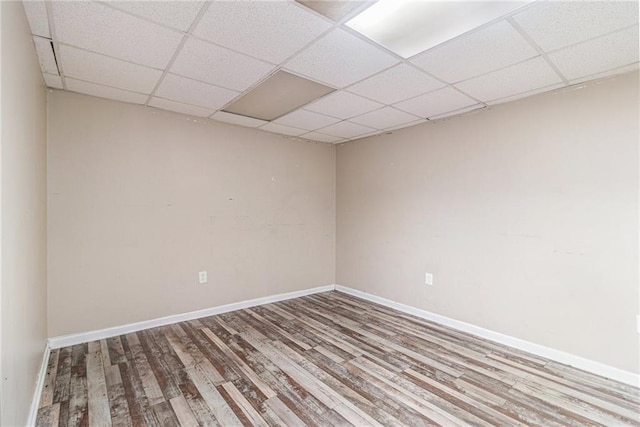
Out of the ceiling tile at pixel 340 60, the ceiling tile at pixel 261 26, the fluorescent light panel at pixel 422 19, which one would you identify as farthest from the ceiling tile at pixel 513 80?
the ceiling tile at pixel 261 26

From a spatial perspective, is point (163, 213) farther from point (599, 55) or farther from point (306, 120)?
point (599, 55)

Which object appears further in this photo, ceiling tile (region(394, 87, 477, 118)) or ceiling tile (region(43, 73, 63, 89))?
ceiling tile (region(394, 87, 477, 118))

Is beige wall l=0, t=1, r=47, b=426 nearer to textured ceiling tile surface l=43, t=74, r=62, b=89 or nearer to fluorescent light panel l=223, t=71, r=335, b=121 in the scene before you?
textured ceiling tile surface l=43, t=74, r=62, b=89

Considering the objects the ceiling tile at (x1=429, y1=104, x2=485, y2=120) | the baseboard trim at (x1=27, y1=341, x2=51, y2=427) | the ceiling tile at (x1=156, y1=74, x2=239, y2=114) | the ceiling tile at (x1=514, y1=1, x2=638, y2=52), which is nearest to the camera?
the ceiling tile at (x1=514, y1=1, x2=638, y2=52)

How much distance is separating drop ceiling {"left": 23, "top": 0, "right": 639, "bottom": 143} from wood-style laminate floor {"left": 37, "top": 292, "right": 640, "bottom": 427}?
7.56 ft

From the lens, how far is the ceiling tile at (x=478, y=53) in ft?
5.84

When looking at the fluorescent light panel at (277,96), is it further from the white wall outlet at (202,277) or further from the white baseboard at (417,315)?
the white baseboard at (417,315)

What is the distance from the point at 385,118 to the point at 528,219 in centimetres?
174

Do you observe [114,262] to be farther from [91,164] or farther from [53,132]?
[53,132]

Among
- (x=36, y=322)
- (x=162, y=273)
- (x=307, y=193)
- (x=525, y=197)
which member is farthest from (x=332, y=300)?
(x=36, y=322)

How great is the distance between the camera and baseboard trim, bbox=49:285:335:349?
2.73 meters

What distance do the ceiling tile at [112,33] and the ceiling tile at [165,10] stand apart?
0.22 ft

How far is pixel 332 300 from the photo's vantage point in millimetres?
4219

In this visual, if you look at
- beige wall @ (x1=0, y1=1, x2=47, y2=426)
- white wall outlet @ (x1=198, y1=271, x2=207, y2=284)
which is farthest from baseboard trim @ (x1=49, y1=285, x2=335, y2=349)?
beige wall @ (x1=0, y1=1, x2=47, y2=426)
